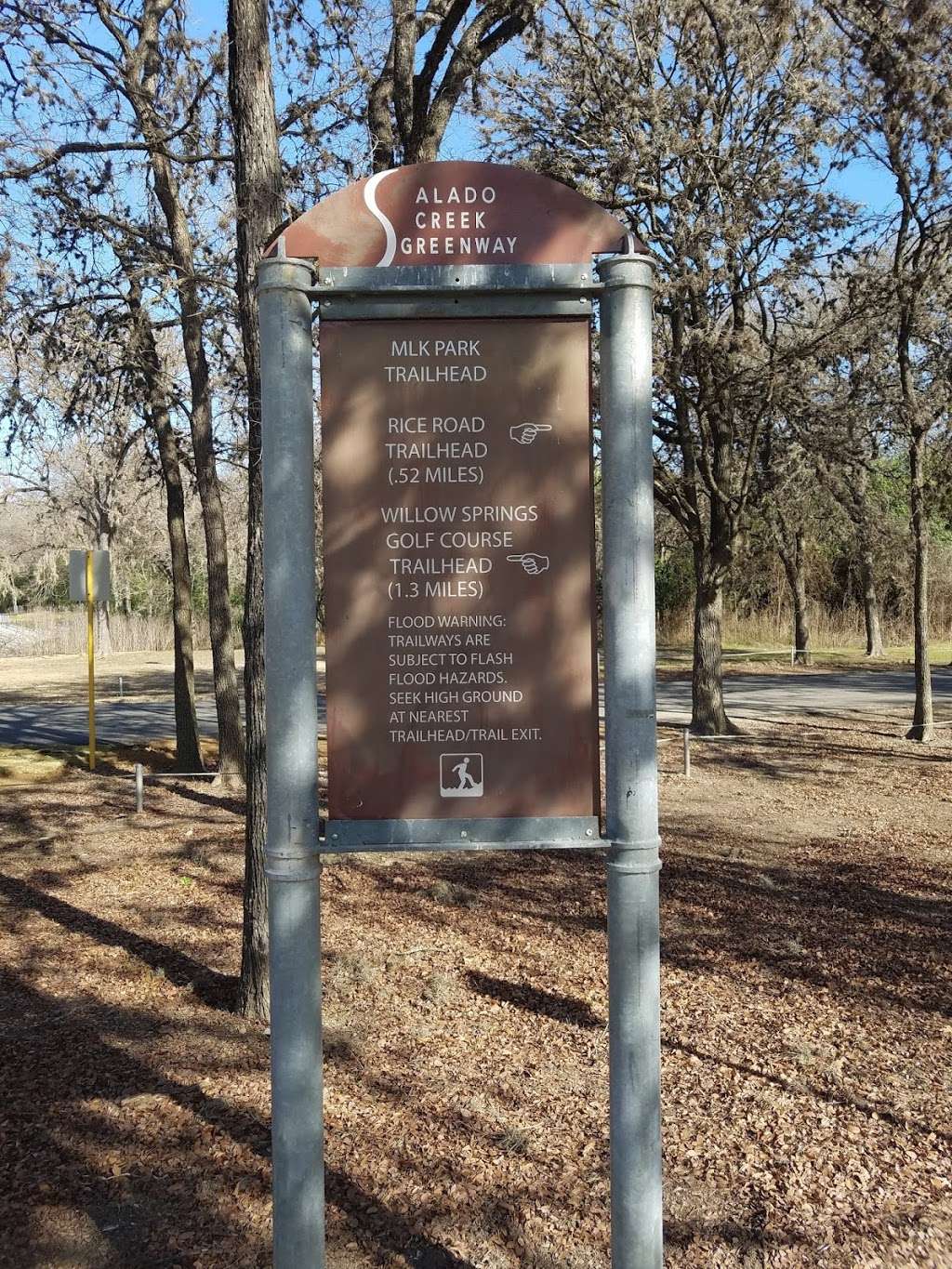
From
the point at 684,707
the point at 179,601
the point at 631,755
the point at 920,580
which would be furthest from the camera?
the point at 684,707

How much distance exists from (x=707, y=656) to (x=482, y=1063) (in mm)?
12080

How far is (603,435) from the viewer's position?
2.65 m

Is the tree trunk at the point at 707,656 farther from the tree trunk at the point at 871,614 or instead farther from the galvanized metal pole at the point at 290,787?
the tree trunk at the point at 871,614

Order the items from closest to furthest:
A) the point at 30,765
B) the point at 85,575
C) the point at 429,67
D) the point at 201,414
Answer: the point at 429,67 < the point at 201,414 < the point at 30,765 < the point at 85,575

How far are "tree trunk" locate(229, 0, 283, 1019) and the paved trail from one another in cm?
1184

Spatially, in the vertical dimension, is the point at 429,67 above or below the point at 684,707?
above

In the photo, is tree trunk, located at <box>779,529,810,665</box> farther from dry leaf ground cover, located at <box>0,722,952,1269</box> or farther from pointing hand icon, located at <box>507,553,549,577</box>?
pointing hand icon, located at <box>507,553,549,577</box>

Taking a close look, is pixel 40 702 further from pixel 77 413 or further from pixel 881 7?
pixel 881 7

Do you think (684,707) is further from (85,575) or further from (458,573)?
(458,573)

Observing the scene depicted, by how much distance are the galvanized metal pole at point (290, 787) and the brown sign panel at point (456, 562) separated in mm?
86

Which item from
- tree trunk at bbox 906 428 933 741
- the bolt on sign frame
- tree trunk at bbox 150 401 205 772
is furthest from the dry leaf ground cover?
tree trunk at bbox 906 428 933 741

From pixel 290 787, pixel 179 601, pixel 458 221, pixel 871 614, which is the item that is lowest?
pixel 290 787

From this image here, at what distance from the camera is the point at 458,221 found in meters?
2.66

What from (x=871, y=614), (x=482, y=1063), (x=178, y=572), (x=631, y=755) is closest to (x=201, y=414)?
(x=178, y=572)
